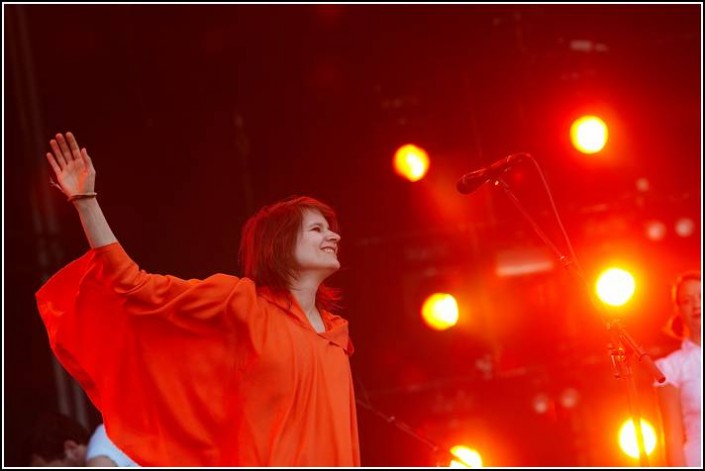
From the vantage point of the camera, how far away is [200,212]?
573cm

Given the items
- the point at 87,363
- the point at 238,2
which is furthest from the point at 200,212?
the point at 87,363

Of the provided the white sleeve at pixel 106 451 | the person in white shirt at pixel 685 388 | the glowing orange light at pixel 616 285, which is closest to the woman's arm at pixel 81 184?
the white sleeve at pixel 106 451

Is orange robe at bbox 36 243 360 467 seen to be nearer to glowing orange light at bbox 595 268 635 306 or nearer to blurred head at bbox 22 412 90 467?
blurred head at bbox 22 412 90 467

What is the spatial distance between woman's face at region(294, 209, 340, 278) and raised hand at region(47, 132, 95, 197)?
69 centimetres

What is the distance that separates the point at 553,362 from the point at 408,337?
0.87m

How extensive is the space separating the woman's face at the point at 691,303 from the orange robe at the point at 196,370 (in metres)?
2.18

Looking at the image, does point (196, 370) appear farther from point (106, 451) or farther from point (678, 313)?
point (678, 313)

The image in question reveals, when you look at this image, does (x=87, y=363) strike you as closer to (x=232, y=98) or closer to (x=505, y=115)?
→ (x=232, y=98)

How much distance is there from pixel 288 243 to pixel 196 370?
20.1 inches

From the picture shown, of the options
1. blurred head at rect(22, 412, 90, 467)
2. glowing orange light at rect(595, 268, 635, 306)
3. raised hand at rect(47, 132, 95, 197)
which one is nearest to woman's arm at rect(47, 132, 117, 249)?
raised hand at rect(47, 132, 95, 197)

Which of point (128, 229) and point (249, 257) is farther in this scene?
point (128, 229)

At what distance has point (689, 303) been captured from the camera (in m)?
4.69

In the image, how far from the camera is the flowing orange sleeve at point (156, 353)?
3.05m

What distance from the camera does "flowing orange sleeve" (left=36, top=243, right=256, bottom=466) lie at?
305cm
